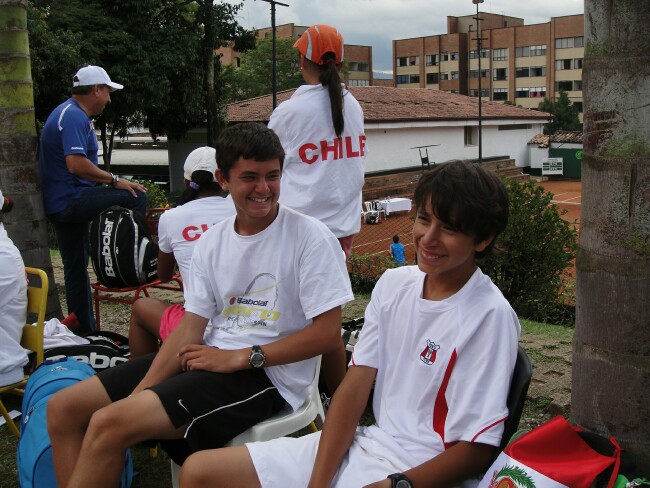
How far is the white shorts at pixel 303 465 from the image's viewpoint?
1.99 meters

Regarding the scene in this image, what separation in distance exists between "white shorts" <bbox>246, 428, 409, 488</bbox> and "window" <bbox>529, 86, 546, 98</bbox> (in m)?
73.4

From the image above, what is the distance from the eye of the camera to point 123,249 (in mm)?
4141

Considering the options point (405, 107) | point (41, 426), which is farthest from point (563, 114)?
point (41, 426)

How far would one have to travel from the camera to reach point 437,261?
2.01 metres

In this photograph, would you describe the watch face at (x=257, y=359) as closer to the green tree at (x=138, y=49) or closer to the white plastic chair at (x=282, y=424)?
the white plastic chair at (x=282, y=424)

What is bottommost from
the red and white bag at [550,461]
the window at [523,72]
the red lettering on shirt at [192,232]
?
the red and white bag at [550,461]

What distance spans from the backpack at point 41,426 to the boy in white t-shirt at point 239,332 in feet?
0.51

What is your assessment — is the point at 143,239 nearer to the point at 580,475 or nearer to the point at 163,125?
the point at 580,475

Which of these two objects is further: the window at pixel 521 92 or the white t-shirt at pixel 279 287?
the window at pixel 521 92

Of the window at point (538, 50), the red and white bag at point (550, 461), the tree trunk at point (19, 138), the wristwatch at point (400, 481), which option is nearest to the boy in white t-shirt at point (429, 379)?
the wristwatch at point (400, 481)

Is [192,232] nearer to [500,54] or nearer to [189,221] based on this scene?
[189,221]

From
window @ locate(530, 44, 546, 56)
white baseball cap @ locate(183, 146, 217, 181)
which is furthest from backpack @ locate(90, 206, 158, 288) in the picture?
window @ locate(530, 44, 546, 56)

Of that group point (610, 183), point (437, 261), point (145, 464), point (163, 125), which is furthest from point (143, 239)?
point (163, 125)

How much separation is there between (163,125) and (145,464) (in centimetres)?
2650
